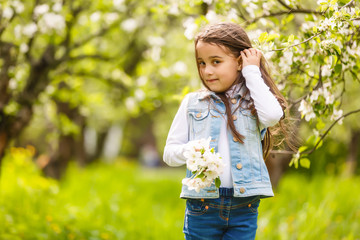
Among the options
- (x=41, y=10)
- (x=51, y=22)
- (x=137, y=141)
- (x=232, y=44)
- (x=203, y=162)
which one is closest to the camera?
(x=203, y=162)

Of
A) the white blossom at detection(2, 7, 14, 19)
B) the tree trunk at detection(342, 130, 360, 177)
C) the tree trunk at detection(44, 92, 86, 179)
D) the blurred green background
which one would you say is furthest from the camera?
the tree trunk at detection(342, 130, 360, 177)

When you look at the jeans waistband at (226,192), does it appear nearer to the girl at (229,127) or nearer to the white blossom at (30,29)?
the girl at (229,127)

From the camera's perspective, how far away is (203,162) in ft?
6.03

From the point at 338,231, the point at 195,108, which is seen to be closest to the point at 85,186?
the point at 338,231

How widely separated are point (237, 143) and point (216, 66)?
0.41 meters

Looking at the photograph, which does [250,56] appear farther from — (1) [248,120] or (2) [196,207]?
(2) [196,207]

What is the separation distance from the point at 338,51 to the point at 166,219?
13.9 ft

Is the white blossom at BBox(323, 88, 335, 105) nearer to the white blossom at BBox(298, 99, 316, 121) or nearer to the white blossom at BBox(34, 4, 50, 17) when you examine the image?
the white blossom at BBox(298, 99, 316, 121)

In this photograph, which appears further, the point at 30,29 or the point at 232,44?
the point at 30,29

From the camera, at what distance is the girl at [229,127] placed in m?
2.11

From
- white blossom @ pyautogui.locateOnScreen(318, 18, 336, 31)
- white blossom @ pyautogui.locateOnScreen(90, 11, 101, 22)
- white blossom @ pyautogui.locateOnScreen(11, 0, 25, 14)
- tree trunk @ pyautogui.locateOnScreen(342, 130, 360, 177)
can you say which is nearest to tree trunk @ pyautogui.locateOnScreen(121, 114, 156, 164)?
tree trunk @ pyautogui.locateOnScreen(342, 130, 360, 177)

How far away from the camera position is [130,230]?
4.82m

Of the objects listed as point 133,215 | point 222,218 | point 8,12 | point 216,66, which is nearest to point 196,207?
point 222,218

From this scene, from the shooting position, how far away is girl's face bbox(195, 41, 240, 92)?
86.0 inches
